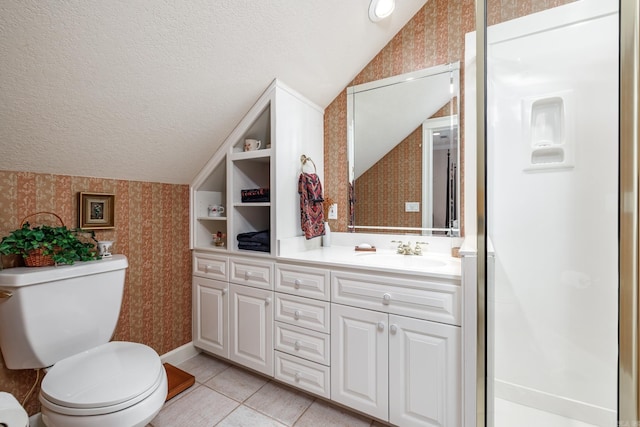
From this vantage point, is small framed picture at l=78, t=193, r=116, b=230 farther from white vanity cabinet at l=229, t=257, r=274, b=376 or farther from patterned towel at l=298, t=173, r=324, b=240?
patterned towel at l=298, t=173, r=324, b=240

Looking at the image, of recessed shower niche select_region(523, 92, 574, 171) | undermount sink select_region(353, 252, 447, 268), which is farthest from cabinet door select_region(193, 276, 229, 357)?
recessed shower niche select_region(523, 92, 574, 171)

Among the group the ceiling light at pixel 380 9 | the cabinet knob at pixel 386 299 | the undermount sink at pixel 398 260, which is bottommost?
the cabinet knob at pixel 386 299

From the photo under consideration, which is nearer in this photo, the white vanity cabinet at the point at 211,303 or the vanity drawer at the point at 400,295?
the vanity drawer at the point at 400,295

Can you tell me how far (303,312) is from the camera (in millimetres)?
1536

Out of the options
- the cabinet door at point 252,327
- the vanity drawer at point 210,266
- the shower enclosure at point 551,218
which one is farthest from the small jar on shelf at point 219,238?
the shower enclosure at point 551,218

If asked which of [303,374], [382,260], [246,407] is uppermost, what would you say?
[382,260]

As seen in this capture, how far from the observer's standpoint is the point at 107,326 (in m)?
1.41

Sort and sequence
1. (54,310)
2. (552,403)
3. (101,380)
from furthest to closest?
(54,310), (101,380), (552,403)

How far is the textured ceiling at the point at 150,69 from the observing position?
1010 mm

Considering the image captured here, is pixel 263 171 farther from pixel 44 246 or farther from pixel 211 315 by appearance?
pixel 44 246

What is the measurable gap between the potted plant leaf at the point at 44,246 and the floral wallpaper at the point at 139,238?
0.13m

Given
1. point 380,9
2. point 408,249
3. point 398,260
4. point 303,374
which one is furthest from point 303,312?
point 380,9

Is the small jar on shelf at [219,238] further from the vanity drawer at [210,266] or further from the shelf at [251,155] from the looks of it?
the shelf at [251,155]

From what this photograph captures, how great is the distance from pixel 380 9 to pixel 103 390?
2267 millimetres
